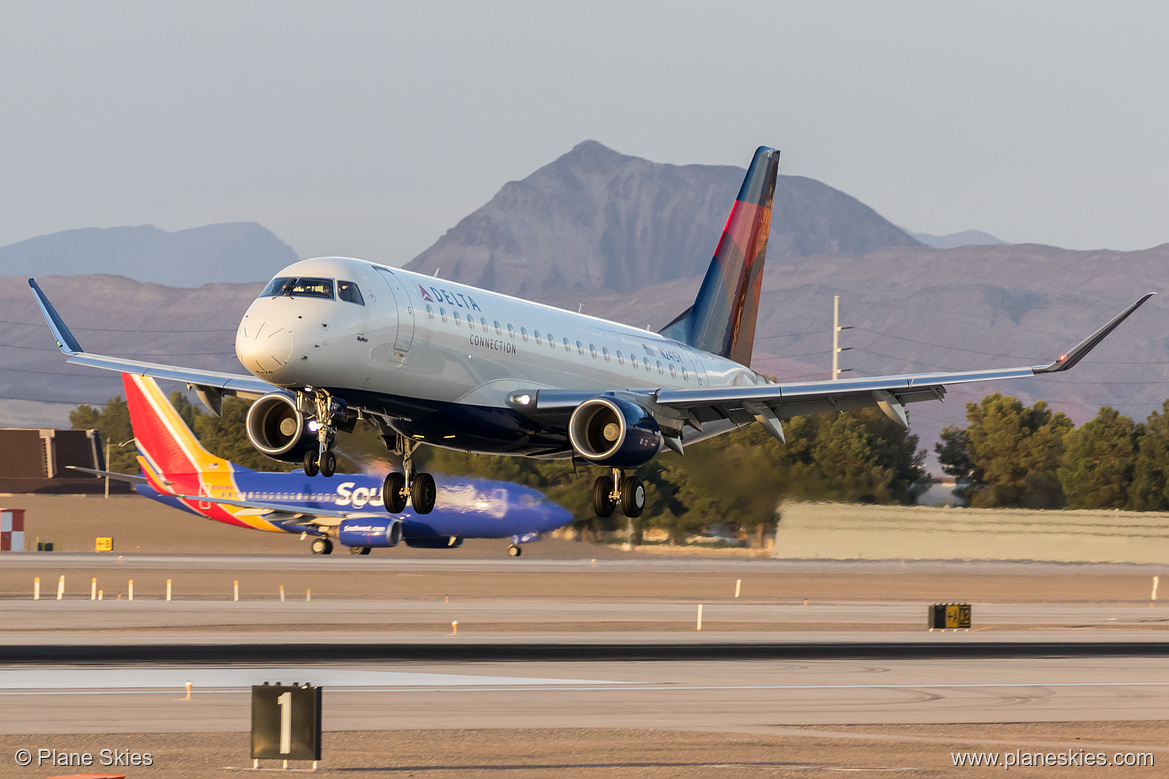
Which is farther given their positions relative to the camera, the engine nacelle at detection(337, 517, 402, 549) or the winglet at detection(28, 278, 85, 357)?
the engine nacelle at detection(337, 517, 402, 549)

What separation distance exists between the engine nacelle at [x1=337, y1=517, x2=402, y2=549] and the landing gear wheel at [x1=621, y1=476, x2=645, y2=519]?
66.8m

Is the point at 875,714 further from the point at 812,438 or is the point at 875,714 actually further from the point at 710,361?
the point at 812,438

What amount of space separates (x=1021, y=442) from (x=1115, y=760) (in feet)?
372

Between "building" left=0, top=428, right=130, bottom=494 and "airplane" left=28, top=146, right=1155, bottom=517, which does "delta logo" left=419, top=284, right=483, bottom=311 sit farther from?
"building" left=0, top=428, right=130, bottom=494

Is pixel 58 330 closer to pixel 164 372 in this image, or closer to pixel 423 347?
pixel 164 372

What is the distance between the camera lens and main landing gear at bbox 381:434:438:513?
139 feet

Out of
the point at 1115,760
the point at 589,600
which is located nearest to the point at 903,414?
the point at 1115,760

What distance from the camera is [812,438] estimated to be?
89.6m

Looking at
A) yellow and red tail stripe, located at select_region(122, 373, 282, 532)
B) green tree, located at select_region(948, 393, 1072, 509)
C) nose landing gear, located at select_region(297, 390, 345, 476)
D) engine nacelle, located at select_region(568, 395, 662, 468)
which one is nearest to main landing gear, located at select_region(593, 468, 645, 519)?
engine nacelle, located at select_region(568, 395, 662, 468)

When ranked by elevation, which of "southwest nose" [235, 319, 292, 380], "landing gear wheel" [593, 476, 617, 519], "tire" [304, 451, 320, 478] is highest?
"southwest nose" [235, 319, 292, 380]

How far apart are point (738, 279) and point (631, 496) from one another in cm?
1930

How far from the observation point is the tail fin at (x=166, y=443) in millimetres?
113750

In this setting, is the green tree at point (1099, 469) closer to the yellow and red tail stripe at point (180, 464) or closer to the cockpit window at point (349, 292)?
the yellow and red tail stripe at point (180, 464)

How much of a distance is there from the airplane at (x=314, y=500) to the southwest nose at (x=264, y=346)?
226ft
